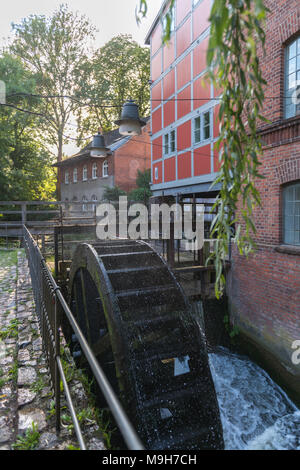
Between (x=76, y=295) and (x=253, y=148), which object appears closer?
(x=253, y=148)

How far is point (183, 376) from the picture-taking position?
3689 mm

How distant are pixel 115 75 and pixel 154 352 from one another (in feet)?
99.7

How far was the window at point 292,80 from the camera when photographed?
5.91m

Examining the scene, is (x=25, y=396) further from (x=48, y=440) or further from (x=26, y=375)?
(x=48, y=440)

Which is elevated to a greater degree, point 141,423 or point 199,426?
point 141,423

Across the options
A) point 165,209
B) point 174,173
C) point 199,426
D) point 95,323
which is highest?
point 174,173

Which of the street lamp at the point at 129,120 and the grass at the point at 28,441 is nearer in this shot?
the grass at the point at 28,441

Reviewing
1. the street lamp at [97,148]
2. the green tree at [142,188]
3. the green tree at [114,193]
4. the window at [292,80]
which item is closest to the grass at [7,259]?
the street lamp at [97,148]

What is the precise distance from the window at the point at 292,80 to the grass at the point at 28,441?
6.41m

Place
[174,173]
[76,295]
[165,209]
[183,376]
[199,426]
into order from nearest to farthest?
[199,426]
[183,376]
[76,295]
[165,209]
[174,173]

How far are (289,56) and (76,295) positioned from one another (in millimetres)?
6268

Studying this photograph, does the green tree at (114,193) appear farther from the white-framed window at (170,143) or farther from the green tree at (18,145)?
the white-framed window at (170,143)
